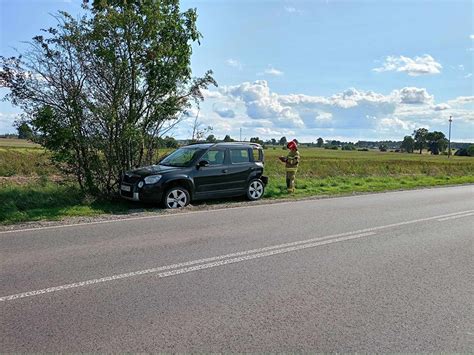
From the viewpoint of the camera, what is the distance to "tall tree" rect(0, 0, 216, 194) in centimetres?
1033

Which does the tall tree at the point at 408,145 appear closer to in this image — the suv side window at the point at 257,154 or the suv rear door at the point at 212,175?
the suv side window at the point at 257,154

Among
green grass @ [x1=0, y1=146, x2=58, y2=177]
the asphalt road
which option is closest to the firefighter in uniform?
the asphalt road

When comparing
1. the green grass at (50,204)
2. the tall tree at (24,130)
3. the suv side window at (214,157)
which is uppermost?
the tall tree at (24,130)

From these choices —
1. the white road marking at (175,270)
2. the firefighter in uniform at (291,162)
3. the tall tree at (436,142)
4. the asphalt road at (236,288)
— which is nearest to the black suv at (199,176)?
the asphalt road at (236,288)

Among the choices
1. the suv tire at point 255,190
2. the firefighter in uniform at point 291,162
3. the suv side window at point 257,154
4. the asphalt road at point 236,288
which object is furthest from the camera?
the firefighter in uniform at point 291,162

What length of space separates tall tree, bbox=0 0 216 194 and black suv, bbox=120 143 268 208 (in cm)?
116

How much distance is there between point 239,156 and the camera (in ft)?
40.2

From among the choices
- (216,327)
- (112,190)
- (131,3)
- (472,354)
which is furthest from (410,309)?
(131,3)

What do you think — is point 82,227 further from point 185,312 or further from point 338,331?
point 338,331

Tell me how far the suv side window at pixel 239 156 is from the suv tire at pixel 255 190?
704mm

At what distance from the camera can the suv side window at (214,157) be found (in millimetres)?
11406

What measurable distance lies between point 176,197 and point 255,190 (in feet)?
9.63

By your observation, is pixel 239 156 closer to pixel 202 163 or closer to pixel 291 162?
pixel 202 163

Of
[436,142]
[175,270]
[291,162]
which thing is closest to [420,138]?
[436,142]
